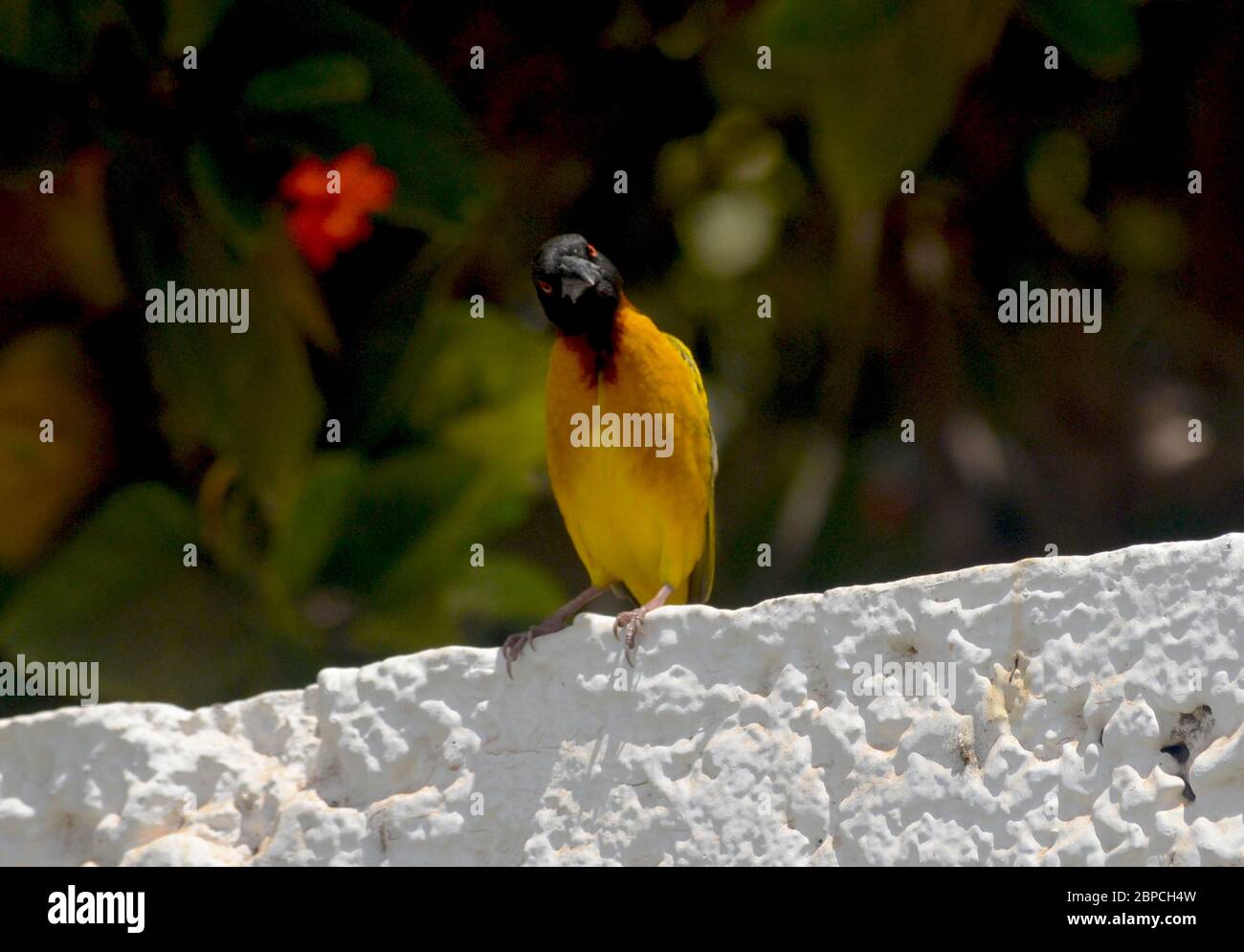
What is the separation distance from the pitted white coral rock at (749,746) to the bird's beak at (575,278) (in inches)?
47.3

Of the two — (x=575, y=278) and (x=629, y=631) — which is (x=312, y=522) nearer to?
(x=575, y=278)

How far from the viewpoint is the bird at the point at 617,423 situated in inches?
139

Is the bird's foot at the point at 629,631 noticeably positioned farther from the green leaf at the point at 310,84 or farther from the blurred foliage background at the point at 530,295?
the green leaf at the point at 310,84

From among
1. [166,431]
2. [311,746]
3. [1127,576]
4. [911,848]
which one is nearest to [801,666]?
[911,848]

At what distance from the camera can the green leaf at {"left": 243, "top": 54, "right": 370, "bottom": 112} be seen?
13.4 feet

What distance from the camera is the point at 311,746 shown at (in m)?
2.48

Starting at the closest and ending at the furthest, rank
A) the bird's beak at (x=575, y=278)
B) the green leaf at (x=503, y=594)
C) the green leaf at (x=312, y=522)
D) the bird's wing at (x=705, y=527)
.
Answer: the bird's beak at (x=575, y=278) < the bird's wing at (x=705, y=527) < the green leaf at (x=312, y=522) < the green leaf at (x=503, y=594)

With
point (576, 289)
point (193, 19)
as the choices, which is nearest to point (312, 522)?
point (576, 289)

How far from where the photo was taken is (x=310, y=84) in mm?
4074

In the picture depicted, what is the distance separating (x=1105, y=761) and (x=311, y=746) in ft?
3.82

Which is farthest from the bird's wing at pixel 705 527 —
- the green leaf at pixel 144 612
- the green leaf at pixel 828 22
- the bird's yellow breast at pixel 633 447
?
the green leaf at pixel 144 612

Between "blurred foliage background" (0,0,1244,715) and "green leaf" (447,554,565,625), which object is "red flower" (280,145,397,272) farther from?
"green leaf" (447,554,565,625)

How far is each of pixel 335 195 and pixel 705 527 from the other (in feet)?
4.53

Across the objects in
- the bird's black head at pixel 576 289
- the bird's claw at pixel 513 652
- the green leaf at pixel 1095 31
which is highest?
the green leaf at pixel 1095 31
